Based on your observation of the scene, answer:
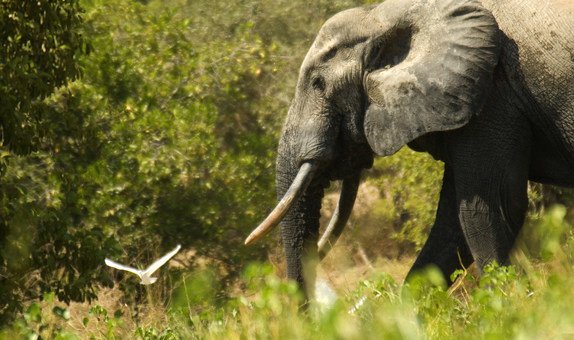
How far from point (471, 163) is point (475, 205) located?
24 centimetres

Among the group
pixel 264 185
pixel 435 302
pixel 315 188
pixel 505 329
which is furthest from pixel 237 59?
pixel 505 329

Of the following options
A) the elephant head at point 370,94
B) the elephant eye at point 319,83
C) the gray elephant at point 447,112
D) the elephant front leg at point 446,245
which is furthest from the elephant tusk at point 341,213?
the elephant eye at point 319,83

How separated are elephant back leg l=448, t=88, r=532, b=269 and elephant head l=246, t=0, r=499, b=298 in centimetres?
13

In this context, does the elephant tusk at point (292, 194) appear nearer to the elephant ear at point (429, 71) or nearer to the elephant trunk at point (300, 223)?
the elephant trunk at point (300, 223)

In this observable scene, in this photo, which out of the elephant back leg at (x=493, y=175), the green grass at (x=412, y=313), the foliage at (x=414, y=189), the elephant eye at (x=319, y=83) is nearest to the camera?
the green grass at (x=412, y=313)

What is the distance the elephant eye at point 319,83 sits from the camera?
334 inches

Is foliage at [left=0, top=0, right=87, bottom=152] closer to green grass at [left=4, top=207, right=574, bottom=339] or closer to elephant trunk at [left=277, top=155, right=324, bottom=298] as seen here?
green grass at [left=4, top=207, right=574, bottom=339]

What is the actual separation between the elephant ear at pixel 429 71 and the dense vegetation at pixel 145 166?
92cm

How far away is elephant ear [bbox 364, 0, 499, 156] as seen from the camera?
26.1 ft

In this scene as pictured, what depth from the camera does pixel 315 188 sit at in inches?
339

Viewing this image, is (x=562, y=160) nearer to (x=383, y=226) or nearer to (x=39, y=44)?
(x=39, y=44)

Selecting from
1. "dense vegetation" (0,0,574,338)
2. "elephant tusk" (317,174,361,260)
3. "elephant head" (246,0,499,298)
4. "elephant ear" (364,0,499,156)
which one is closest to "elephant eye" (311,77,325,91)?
"elephant head" (246,0,499,298)

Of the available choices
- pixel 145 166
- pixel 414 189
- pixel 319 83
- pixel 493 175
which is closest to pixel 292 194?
pixel 319 83

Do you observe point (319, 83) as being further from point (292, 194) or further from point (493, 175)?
point (493, 175)
